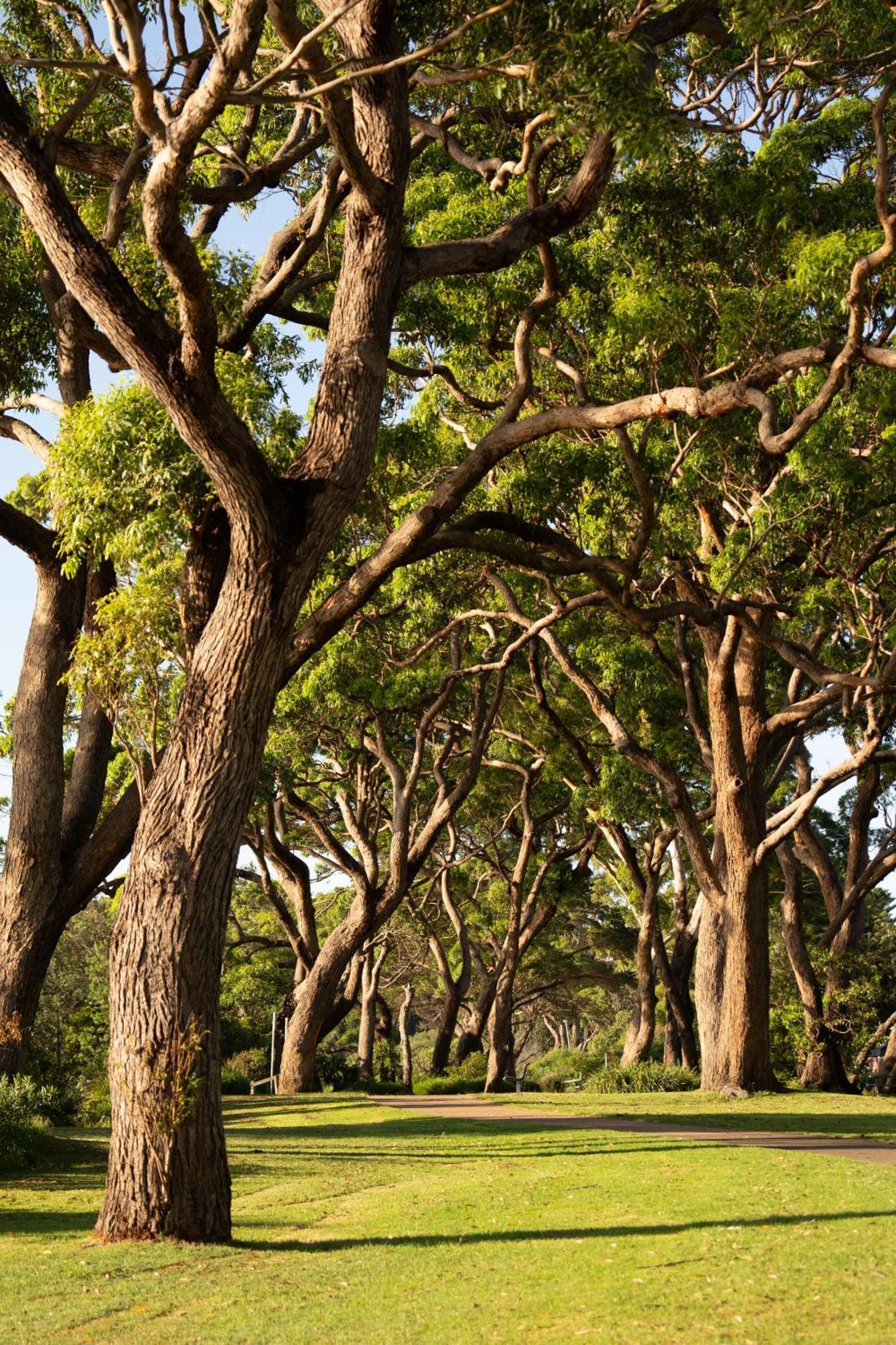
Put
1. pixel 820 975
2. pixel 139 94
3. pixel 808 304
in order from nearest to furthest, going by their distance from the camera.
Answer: pixel 139 94 → pixel 808 304 → pixel 820 975

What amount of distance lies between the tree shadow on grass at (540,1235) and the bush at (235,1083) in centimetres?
2102

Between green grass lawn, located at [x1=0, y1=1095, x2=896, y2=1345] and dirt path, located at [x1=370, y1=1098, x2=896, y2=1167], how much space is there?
1.05 m

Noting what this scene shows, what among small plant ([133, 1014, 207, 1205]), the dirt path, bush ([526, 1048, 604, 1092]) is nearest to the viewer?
small plant ([133, 1014, 207, 1205])

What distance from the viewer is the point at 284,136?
16.9 m

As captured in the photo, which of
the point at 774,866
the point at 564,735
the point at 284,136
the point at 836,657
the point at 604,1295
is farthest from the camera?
the point at 774,866

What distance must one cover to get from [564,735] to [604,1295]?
17.0m

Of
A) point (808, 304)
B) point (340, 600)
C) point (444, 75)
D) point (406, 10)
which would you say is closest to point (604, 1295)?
point (340, 600)

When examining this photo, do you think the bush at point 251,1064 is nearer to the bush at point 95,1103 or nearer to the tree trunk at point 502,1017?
the tree trunk at point 502,1017

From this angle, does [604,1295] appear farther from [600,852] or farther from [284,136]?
[600,852]

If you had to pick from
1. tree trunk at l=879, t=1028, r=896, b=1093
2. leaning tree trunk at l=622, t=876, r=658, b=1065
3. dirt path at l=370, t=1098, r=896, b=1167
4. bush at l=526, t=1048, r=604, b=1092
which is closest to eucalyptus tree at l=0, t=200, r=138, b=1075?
dirt path at l=370, t=1098, r=896, b=1167

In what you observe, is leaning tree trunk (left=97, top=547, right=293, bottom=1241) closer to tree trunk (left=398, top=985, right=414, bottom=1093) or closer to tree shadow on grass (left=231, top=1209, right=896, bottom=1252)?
tree shadow on grass (left=231, top=1209, right=896, bottom=1252)

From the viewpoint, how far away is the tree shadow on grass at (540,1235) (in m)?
8.02

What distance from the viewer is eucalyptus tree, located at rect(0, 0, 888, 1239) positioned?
8070 mm

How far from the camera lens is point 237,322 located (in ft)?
42.3
